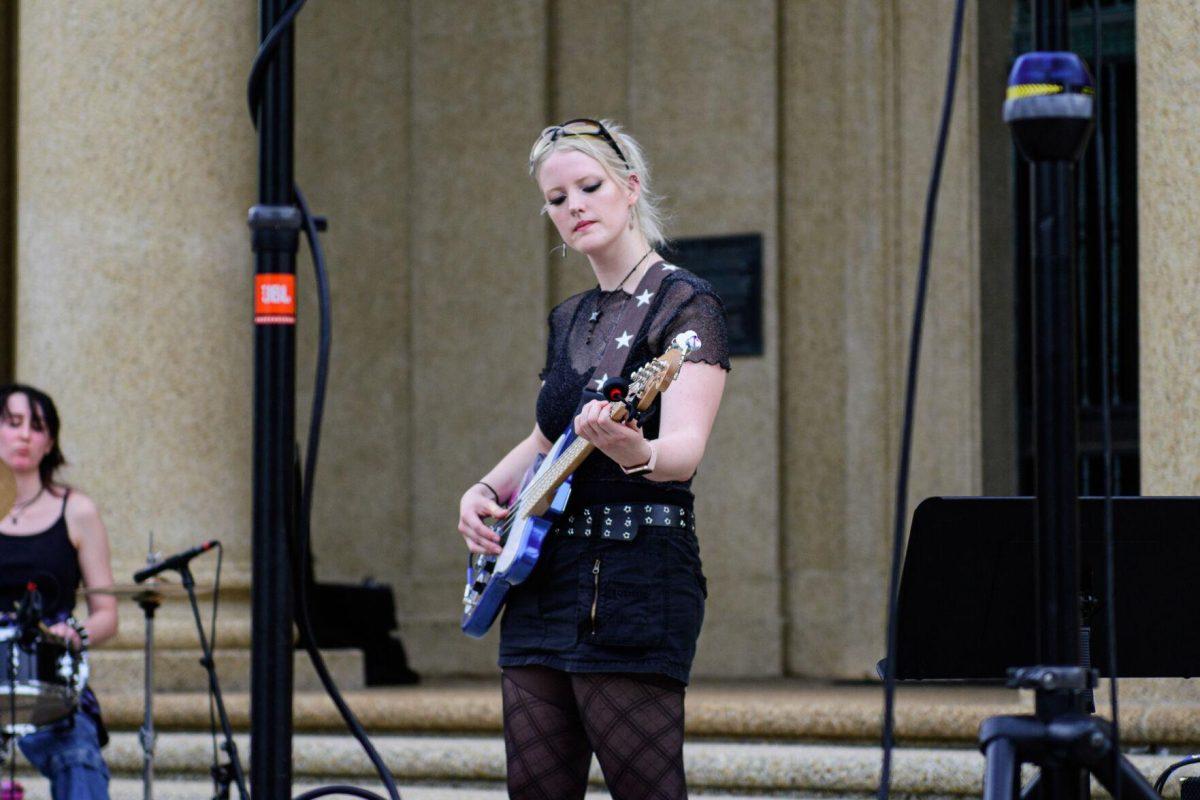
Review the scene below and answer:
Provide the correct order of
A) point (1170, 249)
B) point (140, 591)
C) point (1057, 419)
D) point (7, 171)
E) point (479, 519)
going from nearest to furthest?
point (1057, 419)
point (479, 519)
point (140, 591)
point (1170, 249)
point (7, 171)

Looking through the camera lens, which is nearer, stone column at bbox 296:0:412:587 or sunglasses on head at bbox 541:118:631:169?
sunglasses on head at bbox 541:118:631:169

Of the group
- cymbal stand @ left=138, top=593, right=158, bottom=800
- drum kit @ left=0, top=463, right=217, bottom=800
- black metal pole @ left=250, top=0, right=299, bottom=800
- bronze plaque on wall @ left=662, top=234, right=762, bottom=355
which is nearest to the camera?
black metal pole @ left=250, top=0, right=299, bottom=800

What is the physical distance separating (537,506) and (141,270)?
5.18 metres

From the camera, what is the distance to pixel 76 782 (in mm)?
6051

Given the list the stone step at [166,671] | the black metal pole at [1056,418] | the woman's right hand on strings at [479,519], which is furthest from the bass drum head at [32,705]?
the black metal pole at [1056,418]

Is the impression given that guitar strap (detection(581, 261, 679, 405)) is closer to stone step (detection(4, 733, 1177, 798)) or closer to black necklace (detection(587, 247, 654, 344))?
black necklace (detection(587, 247, 654, 344))

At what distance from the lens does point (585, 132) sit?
3.60 m

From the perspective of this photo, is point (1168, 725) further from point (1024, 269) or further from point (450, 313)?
point (450, 313)

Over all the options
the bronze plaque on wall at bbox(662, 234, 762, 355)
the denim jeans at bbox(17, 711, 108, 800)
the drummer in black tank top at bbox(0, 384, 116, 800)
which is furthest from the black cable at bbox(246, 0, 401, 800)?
the bronze plaque on wall at bbox(662, 234, 762, 355)

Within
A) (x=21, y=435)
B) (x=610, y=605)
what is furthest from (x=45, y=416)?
(x=610, y=605)

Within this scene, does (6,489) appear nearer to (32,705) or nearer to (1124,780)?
(32,705)

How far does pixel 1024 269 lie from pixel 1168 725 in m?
4.17

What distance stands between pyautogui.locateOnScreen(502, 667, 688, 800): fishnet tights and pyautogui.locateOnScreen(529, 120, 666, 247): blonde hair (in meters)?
0.93

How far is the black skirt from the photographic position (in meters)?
3.41
